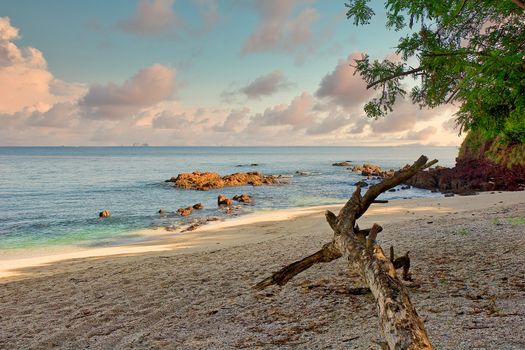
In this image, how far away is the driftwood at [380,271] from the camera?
379cm

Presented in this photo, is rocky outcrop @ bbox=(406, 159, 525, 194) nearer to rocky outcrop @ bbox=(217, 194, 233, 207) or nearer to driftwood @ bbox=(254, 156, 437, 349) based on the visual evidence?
rocky outcrop @ bbox=(217, 194, 233, 207)

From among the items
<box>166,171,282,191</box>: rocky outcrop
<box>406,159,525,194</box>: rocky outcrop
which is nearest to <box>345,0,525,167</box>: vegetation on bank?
<box>406,159,525,194</box>: rocky outcrop

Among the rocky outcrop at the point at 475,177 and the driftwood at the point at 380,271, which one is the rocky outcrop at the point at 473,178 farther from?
the driftwood at the point at 380,271

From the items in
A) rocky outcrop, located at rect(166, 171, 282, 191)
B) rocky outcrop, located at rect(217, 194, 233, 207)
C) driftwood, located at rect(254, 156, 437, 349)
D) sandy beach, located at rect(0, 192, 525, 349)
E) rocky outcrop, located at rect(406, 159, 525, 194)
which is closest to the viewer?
driftwood, located at rect(254, 156, 437, 349)

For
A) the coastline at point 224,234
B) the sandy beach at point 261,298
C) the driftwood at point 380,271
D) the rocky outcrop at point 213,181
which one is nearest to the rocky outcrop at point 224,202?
the coastline at point 224,234

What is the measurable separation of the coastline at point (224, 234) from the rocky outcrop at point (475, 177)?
991cm

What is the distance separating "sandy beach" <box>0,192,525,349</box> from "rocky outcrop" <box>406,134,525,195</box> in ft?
69.4

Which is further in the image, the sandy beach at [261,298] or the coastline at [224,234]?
the coastline at [224,234]

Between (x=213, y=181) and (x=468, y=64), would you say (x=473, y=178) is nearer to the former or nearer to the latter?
(x=213, y=181)

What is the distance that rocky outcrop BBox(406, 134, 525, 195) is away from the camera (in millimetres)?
33156

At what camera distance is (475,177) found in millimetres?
36594

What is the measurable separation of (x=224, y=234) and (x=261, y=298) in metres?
11.7

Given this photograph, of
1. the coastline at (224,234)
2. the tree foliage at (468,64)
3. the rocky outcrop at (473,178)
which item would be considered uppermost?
the tree foliage at (468,64)

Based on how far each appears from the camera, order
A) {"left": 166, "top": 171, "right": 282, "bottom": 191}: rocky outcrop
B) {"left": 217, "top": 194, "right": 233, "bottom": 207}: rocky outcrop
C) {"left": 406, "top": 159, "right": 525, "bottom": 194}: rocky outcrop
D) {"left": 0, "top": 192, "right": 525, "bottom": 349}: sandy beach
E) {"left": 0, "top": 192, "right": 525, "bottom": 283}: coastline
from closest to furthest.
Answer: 1. {"left": 0, "top": 192, "right": 525, "bottom": 349}: sandy beach
2. {"left": 0, "top": 192, "right": 525, "bottom": 283}: coastline
3. {"left": 217, "top": 194, "right": 233, "bottom": 207}: rocky outcrop
4. {"left": 406, "top": 159, "right": 525, "bottom": 194}: rocky outcrop
5. {"left": 166, "top": 171, "right": 282, "bottom": 191}: rocky outcrop
